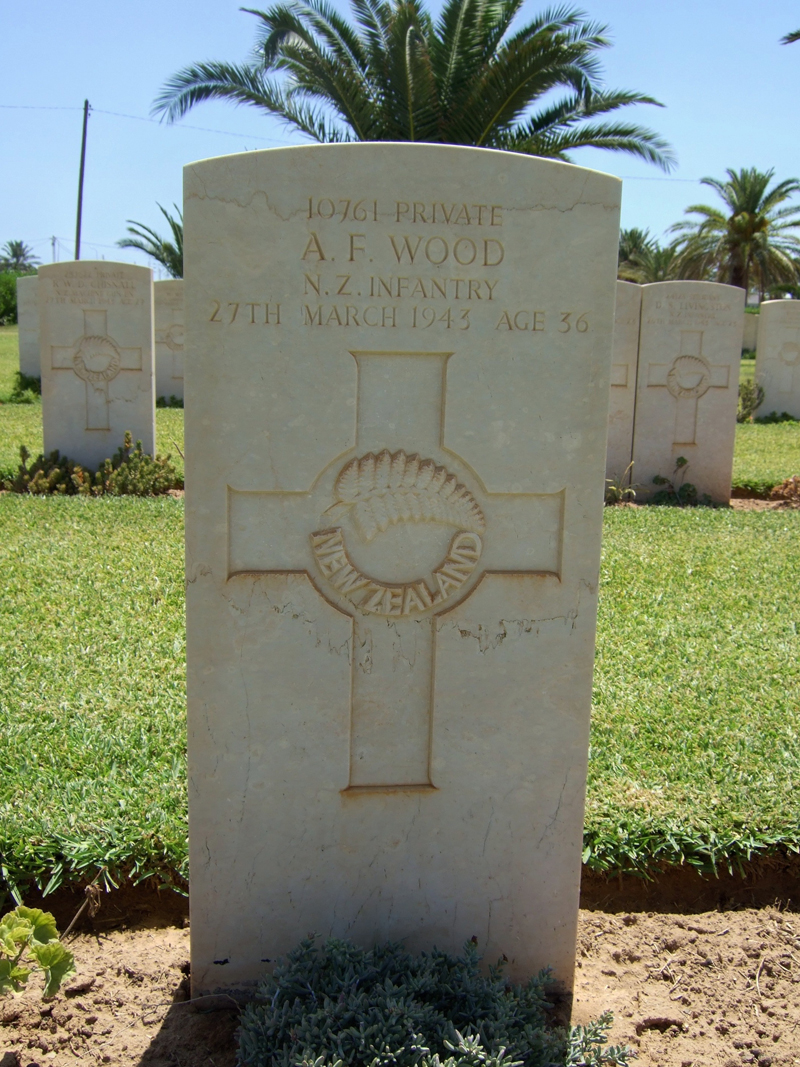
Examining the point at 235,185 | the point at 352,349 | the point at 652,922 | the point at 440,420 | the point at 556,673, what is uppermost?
the point at 235,185

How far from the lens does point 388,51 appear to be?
10.0 m

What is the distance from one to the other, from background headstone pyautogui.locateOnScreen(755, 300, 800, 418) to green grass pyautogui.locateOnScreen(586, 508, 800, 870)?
402 inches

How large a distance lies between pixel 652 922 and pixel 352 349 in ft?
5.53

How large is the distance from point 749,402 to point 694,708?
12910mm

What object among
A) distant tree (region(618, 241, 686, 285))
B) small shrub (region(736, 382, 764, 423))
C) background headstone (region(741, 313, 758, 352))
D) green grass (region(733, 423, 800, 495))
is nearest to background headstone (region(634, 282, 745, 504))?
green grass (region(733, 423, 800, 495))

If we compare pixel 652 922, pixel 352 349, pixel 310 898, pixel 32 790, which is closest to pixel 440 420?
pixel 352 349

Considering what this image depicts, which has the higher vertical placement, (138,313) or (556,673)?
(138,313)

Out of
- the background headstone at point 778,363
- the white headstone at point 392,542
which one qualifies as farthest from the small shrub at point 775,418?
the white headstone at point 392,542

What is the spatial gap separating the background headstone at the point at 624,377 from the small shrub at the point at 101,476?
3896 mm

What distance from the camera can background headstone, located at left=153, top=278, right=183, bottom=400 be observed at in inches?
535

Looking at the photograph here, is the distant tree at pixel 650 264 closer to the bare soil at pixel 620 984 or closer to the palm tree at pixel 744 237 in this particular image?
the palm tree at pixel 744 237

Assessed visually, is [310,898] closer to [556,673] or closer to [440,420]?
[556,673]

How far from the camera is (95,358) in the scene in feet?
26.1

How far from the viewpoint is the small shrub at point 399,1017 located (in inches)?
68.7
